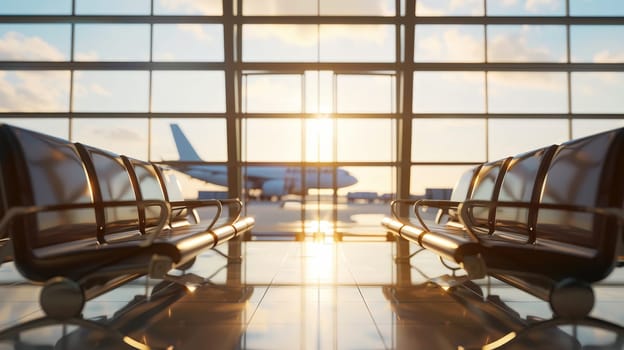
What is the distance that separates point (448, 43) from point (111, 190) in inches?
205

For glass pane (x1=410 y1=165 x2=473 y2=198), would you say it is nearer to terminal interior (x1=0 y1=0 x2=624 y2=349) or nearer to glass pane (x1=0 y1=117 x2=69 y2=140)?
terminal interior (x1=0 y1=0 x2=624 y2=349)

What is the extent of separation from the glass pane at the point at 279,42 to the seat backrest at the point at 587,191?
462cm

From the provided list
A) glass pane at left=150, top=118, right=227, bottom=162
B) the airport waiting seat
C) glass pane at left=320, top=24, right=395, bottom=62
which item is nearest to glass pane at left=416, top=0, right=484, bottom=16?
glass pane at left=320, top=24, right=395, bottom=62

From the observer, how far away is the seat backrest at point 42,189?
1669mm

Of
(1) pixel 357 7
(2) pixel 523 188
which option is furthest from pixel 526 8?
(2) pixel 523 188

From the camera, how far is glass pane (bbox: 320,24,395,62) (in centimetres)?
615

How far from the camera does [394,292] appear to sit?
2.73 metres

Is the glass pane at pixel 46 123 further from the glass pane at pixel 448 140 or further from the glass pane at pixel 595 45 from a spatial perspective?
the glass pane at pixel 595 45

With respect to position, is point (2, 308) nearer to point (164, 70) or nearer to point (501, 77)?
point (164, 70)

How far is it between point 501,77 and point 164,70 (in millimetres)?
4866

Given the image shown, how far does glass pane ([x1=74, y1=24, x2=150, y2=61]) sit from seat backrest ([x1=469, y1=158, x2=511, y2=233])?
487 cm

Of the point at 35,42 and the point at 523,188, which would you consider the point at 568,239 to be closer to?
the point at 523,188

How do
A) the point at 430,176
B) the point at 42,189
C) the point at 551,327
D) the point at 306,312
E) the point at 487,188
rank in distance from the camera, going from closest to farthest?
the point at 42,189 → the point at 551,327 → the point at 306,312 → the point at 487,188 → the point at 430,176

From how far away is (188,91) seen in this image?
6078 mm
